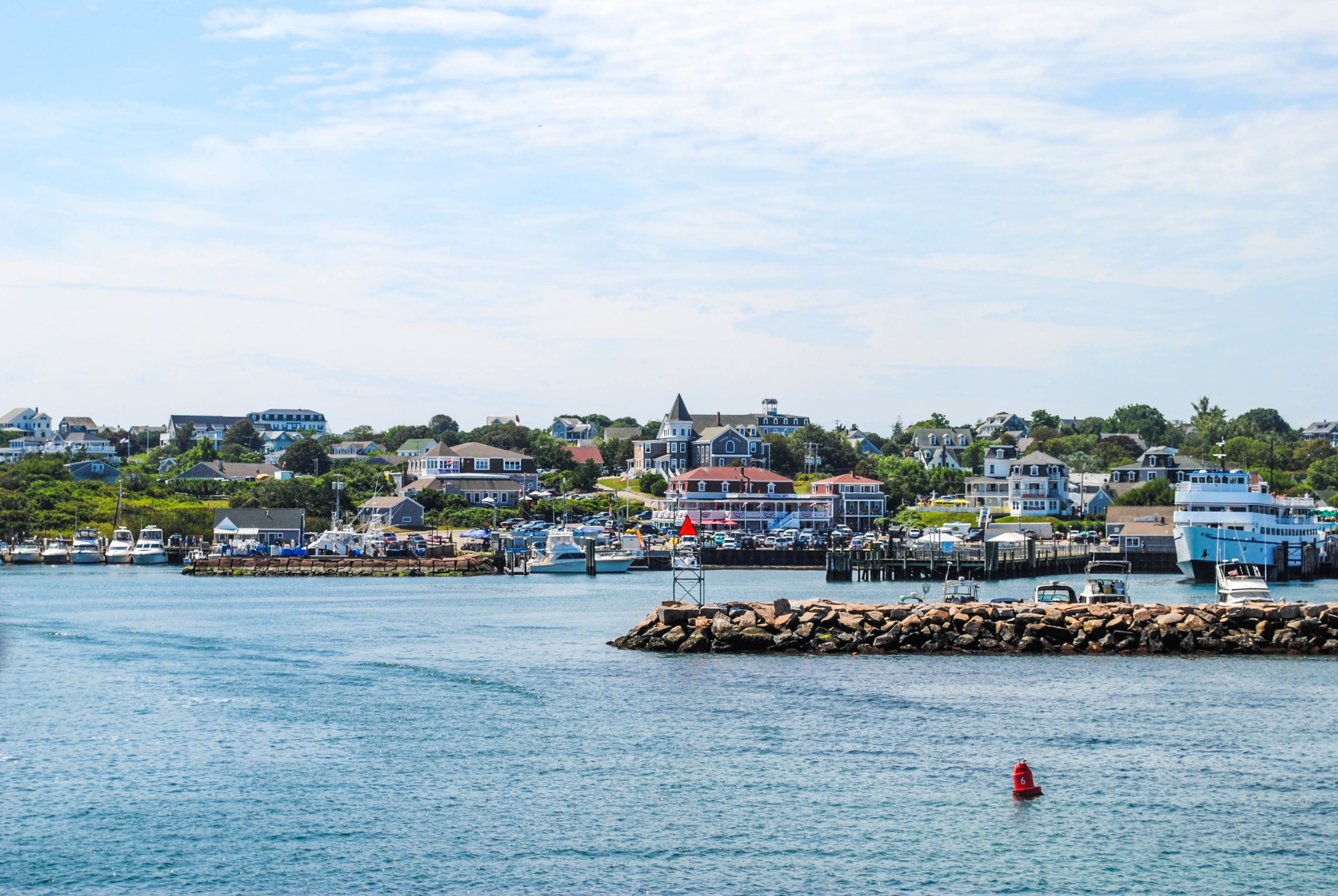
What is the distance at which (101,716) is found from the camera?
3472 centimetres

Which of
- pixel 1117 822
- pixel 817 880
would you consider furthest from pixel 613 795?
pixel 1117 822

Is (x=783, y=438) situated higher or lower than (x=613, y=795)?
higher

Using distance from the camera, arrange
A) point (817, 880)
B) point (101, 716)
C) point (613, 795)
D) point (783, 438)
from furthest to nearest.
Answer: point (783, 438), point (101, 716), point (613, 795), point (817, 880)

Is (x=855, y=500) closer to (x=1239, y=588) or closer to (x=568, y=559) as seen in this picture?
(x=568, y=559)

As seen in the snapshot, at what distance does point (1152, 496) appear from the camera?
137625 mm

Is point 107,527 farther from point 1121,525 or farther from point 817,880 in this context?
point 817,880

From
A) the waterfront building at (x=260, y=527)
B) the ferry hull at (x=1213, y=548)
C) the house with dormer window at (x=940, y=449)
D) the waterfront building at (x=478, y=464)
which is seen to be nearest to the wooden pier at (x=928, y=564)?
the ferry hull at (x=1213, y=548)

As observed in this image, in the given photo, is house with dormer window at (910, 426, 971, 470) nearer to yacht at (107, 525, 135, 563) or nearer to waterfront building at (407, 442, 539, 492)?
waterfront building at (407, 442, 539, 492)

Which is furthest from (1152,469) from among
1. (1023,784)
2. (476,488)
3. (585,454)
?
(1023,784)

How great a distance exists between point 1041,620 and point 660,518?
91.7m

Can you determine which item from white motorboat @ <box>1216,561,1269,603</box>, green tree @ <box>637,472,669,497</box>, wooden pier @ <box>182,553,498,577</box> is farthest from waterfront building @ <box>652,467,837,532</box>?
white motorboat @ <box>1216,561,1269,603</box>

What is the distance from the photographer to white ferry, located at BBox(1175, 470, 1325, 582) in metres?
86.1

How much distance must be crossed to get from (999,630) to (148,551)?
86.8 m

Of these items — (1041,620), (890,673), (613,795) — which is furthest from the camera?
(1041,620)
